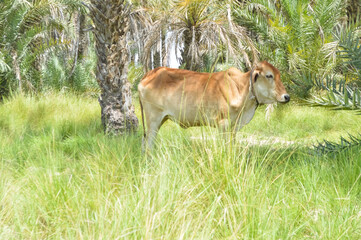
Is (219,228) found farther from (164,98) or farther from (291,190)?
(164,98)

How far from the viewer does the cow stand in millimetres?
4320

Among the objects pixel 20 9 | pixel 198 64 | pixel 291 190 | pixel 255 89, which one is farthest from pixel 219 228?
pixel 20 9

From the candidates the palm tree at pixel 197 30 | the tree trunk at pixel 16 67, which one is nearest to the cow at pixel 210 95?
the palm tree at pixel 197 30

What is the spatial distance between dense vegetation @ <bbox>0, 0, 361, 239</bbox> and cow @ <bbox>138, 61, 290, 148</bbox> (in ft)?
1.14

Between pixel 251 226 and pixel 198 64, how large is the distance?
9.81m

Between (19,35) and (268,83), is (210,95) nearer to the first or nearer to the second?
(268,83)

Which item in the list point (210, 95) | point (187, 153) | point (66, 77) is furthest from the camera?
point (66, 77)

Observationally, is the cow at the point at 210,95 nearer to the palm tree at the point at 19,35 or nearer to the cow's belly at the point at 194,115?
the cow's belly at the point at 194,115

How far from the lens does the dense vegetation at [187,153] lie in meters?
2.29

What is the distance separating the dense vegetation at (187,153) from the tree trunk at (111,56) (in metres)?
0.03

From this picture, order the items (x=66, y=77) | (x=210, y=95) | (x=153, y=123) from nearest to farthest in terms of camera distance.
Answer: (x=210, y=95) < (x=153, y=123) < (x=66, y=77)

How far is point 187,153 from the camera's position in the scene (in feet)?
10.8

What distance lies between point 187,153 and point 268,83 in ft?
4.98

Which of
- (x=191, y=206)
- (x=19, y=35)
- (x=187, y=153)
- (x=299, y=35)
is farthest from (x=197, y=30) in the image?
(x=191, y=206)
